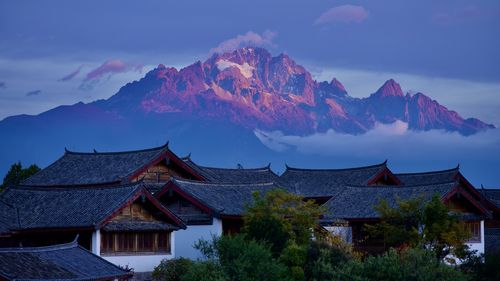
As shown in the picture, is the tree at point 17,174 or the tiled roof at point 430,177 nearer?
the tiled roof at point 430,177

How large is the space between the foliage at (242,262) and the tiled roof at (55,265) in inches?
149

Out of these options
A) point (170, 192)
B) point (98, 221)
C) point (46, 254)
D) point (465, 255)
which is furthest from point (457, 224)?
point (46, 254)

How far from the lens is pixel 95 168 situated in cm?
6875

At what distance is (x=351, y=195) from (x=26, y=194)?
68.0 ft

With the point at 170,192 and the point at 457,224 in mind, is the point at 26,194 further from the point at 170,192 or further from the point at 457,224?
the point at 457,224

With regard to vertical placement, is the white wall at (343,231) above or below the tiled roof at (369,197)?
below

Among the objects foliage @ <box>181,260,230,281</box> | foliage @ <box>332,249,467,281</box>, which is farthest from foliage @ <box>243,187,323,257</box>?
foliage @ <box>181,260,230,281</box>

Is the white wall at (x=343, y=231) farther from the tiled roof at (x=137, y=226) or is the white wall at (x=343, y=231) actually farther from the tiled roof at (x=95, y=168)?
the tiled roof at (x=137, y=226)

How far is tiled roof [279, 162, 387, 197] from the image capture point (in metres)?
78.0

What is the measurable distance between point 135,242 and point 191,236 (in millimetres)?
5742

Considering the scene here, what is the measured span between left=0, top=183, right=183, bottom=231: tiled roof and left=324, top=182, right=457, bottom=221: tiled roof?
15775mm

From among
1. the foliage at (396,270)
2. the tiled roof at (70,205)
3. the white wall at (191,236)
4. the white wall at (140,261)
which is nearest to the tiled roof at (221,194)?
the white wall at (191,236)

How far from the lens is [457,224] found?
5859cm

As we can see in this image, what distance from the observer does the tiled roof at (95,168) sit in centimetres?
6650
